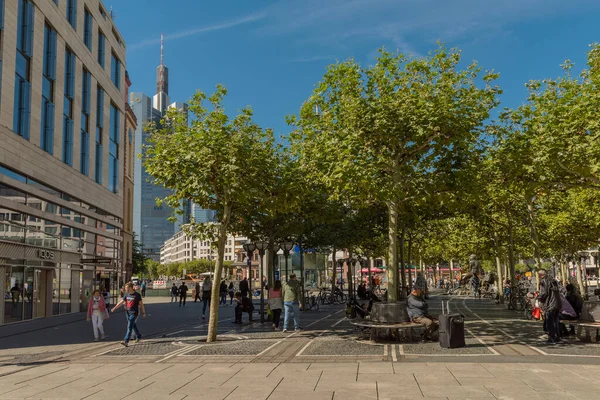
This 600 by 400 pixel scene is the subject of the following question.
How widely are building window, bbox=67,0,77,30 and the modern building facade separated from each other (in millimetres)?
66

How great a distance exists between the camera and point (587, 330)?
13.3 meters

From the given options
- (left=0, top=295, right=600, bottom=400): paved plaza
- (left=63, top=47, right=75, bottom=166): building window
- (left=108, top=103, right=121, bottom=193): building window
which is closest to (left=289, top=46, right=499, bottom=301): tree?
(left=0, top=295, right=600, bottom=400): paved plaza

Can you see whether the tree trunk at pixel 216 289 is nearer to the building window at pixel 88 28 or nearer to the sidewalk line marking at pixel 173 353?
the sidewalk line marking at pixel 173 353

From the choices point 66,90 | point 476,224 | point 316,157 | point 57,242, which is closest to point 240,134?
point 316,157

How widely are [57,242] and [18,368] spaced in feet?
59.9

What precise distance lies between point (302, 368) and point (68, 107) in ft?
83.4

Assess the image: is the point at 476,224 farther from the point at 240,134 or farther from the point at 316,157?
the point at 240,134

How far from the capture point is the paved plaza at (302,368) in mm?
8117

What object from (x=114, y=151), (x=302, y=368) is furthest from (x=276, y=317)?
(x=114, y=151)

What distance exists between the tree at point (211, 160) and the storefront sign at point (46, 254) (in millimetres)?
13350

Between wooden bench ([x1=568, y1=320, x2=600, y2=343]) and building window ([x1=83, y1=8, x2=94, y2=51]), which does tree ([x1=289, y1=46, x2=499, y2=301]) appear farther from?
building window ([x1=83, y1=8, x2=94, y2=51])

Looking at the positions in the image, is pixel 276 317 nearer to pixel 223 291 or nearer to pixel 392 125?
pixel 392 125

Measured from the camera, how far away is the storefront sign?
2541 centimetres

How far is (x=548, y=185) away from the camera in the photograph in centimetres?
1673
